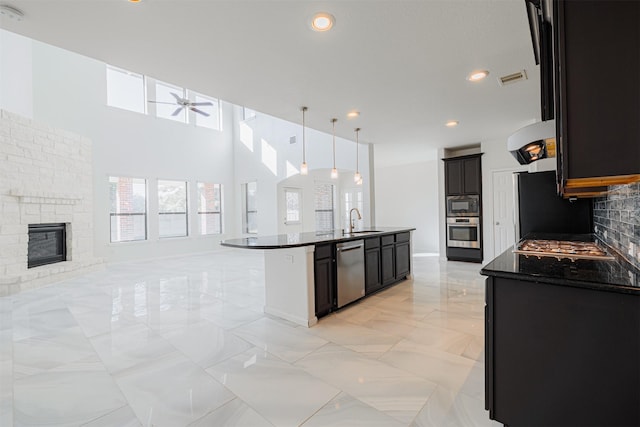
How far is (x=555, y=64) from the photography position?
1.17 m

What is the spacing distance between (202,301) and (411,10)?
3938 mm

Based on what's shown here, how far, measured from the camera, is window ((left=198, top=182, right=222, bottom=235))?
8.89 meters

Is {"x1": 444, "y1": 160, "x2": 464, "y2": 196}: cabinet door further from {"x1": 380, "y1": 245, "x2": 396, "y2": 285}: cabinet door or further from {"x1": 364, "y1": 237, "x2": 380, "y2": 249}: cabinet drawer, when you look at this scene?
{"x1": 364, "y1": 237, "x2": 380, "y2": 249}: cabinet drawer

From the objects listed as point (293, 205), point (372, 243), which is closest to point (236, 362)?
point (372, 243)

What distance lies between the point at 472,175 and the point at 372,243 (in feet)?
11.9

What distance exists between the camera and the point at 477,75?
3119 mm

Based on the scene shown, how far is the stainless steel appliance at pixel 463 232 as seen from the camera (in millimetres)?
6402

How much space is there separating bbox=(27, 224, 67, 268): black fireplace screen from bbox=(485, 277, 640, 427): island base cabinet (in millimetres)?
6907

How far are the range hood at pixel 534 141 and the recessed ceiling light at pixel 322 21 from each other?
1.50 metres

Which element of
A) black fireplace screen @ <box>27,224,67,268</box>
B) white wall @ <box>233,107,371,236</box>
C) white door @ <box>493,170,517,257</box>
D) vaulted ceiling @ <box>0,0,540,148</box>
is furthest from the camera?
white wall @ <box>233,107,371,236</box>

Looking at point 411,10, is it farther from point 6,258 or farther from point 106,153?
point 106,153

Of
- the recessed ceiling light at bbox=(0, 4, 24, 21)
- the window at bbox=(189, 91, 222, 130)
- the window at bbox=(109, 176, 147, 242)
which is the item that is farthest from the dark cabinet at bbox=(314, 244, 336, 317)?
the window at bbox=(189, 91, 222, 130)

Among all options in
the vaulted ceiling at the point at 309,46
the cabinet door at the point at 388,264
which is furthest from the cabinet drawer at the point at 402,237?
the vaulted ceiling at the point at 309,46

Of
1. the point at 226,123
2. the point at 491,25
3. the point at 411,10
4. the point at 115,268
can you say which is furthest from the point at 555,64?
the point at 226,123
